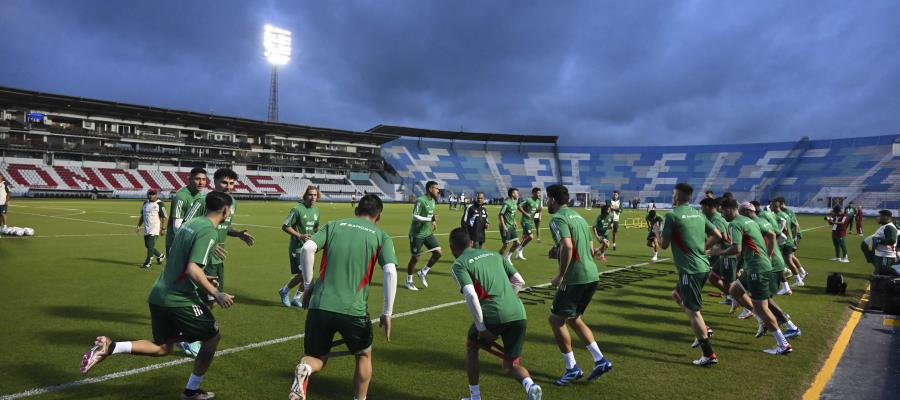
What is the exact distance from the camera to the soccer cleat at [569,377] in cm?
528

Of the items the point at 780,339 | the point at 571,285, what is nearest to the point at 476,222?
the point at 571,285

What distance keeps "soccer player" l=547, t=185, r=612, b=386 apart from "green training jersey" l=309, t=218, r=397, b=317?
214 cm

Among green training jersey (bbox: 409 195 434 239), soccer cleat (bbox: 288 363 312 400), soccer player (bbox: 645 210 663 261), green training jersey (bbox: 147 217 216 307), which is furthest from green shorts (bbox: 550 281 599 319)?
green training jersey (bbox: 409 195 434 239)

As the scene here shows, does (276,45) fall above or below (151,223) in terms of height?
above

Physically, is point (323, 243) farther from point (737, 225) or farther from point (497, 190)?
point (497, 190)

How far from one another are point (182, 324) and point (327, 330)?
148cm

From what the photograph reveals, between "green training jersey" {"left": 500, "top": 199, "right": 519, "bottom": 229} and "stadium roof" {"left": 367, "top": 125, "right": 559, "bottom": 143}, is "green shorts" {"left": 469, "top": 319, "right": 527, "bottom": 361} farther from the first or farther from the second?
"stadium roof" {"left": 367, "top": 125, "right": 559, "bottom": 143}

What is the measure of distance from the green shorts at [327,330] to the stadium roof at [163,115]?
80.9m

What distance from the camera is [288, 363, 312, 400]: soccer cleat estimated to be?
3580 mm

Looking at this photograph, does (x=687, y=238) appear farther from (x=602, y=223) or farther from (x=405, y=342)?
(x=602, y=223)

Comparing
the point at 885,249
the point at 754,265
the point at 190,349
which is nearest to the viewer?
the point at 190,349

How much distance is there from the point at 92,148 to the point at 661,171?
9104 cm

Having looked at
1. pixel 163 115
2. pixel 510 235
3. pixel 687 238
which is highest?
pixel 163 115

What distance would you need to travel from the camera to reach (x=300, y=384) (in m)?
3.64
